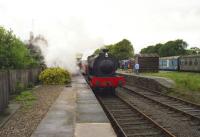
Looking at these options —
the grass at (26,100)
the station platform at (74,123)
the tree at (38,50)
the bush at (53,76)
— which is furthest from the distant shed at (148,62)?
the station platform at (74,123)

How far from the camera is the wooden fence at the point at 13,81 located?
13830 millimetres

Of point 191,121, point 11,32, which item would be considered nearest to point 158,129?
point 191,121

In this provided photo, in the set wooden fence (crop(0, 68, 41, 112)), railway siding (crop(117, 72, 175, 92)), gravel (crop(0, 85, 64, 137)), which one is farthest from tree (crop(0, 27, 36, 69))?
railway siding (crop(117, 72, 175, 92))

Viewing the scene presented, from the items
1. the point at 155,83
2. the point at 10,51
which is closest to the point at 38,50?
the point at 10,51

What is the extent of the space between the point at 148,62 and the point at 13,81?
29792mm

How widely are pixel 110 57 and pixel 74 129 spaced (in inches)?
454

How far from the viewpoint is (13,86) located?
19.8m

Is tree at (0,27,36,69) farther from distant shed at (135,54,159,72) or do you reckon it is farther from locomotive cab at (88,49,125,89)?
distant shed at (135,54,159,72)

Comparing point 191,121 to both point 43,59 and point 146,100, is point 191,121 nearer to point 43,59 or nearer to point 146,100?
point 146,100

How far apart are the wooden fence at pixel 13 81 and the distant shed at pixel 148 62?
19871mm

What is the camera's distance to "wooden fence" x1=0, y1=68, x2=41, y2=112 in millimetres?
13830

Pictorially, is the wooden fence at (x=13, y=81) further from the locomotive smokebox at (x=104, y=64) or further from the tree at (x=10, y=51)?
the locomotive smokebox at (x=104, y=64)

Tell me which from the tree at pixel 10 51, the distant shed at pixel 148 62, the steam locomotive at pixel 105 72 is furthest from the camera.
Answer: the distant shed at pixel 148 62

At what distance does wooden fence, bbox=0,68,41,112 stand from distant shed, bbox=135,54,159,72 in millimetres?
19871
